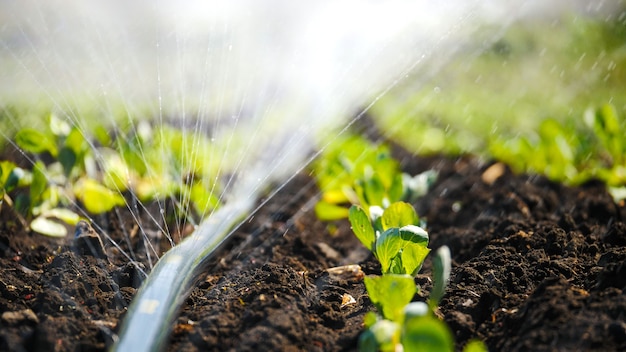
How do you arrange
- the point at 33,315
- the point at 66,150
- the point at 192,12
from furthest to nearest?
the point at 192,12
the point at 66,150
the point at 33,315

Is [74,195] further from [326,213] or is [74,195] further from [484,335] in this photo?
[484,335]

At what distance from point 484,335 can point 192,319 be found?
22.6 inches

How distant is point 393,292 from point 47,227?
→ 3.41 feet

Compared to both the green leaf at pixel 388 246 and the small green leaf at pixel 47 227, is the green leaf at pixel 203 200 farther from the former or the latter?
the green leaf at pixel 388 246

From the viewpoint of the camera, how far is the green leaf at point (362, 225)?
145cm

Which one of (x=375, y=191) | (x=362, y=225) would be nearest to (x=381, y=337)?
(x=362, y=225)

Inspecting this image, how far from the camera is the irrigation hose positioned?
1.04m

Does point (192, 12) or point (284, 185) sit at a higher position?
A: point (192, 12)

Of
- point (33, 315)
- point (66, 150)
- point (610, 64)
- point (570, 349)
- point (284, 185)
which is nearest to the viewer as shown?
point (570, 349)

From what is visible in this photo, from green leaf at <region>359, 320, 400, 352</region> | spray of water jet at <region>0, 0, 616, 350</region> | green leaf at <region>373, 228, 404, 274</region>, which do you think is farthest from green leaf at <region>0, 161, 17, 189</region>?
green leaf at <region>359, 320, 400, 352</region>

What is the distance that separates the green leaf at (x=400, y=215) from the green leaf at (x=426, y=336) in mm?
499

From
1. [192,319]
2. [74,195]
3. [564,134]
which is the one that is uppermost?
[74,195]

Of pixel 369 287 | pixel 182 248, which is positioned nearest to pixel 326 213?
pixel 182 248

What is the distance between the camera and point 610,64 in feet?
12.8
